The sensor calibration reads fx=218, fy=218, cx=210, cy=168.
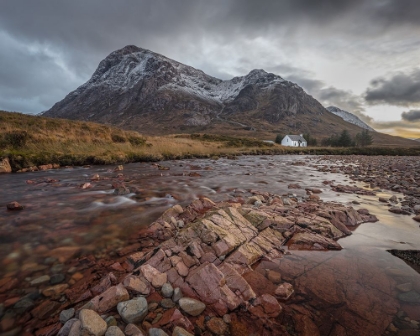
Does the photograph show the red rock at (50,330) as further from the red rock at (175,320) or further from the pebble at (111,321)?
the red rock at (175,320)

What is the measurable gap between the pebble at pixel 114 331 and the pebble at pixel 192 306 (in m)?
0.81

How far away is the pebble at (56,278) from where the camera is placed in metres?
3.63

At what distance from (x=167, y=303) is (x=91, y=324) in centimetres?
94

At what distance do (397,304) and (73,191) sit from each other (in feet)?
36.0

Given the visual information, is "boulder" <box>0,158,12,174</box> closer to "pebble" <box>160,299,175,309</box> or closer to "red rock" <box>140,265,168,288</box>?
"red rock" <box>140,265,168,288</box>

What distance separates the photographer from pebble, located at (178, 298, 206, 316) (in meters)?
2.86

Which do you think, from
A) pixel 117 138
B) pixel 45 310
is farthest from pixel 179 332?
pixel 117 138

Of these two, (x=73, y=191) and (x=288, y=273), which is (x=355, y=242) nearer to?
(x=288, y=273)

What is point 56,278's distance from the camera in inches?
147

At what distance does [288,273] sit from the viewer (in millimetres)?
3881

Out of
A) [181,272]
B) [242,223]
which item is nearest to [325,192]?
[242,223]

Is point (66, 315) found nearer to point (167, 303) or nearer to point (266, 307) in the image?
point (167, 303)

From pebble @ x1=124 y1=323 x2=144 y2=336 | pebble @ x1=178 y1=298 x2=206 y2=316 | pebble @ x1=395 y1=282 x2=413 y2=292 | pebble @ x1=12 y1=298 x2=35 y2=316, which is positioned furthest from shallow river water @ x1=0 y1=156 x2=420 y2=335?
pebble @ x1=124 y1=323 x2=144 y2=336

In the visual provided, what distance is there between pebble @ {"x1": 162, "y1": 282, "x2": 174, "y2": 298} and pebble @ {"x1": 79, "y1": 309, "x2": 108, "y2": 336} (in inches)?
33.2
